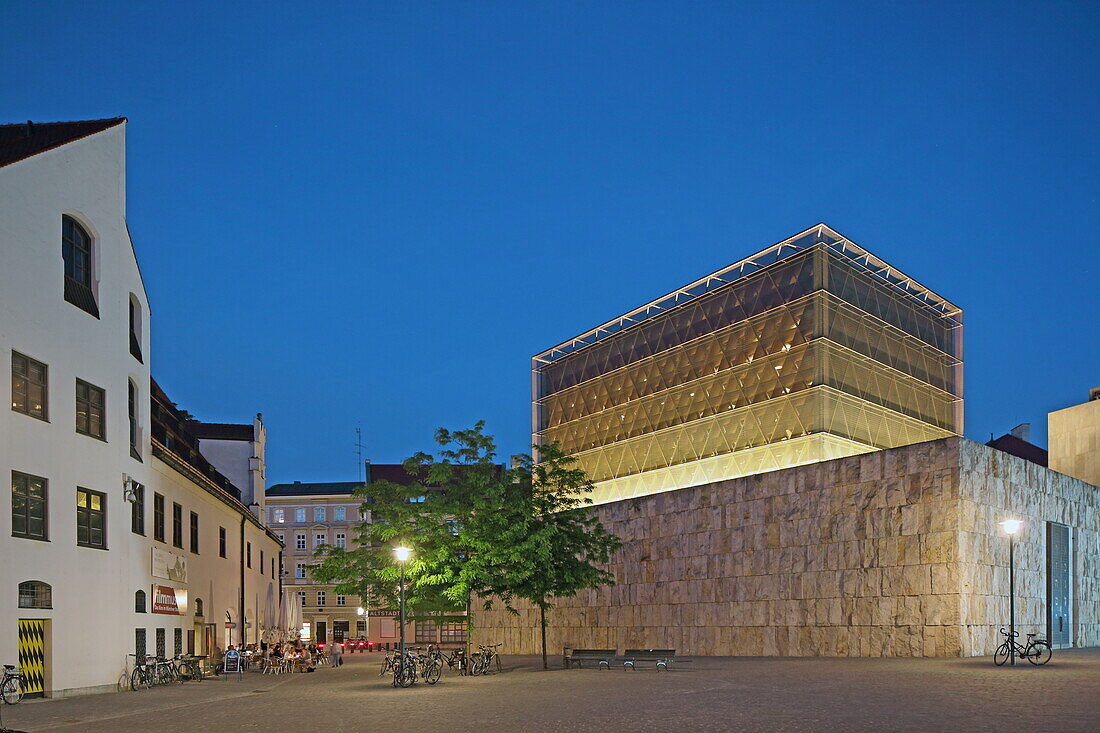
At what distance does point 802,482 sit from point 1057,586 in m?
9.71

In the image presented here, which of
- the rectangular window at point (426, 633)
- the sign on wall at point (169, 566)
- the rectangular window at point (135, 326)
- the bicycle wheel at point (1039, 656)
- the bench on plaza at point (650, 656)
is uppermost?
the rectangular window at point (135, 326)

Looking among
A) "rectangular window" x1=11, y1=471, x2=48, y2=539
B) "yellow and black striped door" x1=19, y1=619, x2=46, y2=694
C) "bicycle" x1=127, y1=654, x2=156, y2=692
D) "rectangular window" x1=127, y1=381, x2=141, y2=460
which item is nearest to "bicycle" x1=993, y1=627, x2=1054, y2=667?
"bicycle" x1=127, y1=654, x2=156, y2=692

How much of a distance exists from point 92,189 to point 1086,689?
1036 inches

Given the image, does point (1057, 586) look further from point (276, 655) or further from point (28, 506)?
point (28, 506)

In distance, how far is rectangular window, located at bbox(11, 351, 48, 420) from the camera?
896 inches

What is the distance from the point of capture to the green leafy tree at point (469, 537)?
31.0m

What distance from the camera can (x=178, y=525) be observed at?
117 ft

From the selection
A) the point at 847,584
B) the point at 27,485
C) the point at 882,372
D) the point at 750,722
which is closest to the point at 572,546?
the point at 847,584

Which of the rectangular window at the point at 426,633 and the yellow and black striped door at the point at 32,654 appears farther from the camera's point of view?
the rectangular window at the point at 426,633

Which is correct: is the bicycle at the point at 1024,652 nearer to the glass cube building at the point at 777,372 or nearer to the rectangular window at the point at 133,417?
the glass cube building at the point at 777,372

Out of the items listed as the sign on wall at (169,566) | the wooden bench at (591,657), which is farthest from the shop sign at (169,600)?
the wooden bench at (591,657)

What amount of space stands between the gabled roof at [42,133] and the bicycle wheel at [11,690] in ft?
43.7

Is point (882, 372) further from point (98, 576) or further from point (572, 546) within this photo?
point (98, 576)

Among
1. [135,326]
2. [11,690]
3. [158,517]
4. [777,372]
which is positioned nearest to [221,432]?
[158,517]
